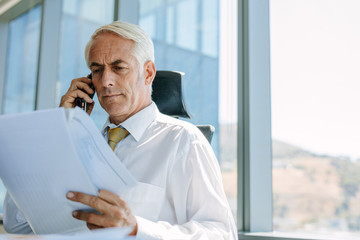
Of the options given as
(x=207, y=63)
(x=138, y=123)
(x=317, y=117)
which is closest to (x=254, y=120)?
(x=317, y=117)

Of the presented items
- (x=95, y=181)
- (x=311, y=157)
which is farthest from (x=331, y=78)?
(x=95, y=181)

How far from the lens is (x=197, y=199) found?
3.58 feet

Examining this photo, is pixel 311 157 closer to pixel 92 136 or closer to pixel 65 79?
pixel 92 136

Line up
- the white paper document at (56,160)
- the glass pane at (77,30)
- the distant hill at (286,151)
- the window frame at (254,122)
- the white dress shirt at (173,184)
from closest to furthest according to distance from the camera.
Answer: the white paper document at (56,160), the white dress shirt at (173,184), the distant hill at (286,151), the window frame at (254,122), the glass pane at (77,30)

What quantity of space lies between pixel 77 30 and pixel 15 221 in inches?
83.5

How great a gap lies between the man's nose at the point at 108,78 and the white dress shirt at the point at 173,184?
0.14 metres

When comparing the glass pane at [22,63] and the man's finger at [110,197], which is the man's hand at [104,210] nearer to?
the man's finger at [110,197]

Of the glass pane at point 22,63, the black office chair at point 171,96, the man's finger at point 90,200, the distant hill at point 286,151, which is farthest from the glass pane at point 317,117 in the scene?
the glass pane at point 22,63

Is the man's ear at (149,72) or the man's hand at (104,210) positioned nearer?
the man's hand at (104,210)

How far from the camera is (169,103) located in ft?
4.98

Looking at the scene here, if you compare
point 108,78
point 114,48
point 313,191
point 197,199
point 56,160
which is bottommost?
point 313,191

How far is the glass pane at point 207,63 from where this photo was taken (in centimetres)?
242

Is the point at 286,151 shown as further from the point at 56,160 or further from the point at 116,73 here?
the point at 56,160

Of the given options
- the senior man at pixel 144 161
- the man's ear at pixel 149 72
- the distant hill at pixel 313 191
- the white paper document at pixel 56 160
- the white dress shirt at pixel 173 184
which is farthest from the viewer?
the distant hill at pixel 313 191
